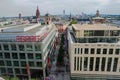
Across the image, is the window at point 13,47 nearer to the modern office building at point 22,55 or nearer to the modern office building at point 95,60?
the modern office building at point 22,55

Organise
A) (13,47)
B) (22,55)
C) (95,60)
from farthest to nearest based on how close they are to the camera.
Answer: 1. (22,55)
2. (13,47)
3. (95,60)

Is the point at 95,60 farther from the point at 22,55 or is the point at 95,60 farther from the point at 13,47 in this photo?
the point at 13,47

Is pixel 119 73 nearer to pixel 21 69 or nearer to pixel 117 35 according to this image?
pixel 117 35

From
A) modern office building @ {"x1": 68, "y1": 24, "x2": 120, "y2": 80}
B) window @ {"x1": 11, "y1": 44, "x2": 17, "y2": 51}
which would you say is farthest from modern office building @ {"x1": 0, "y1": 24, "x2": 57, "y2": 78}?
modern office building @ {"x1": 68, "y1": 24, "x2": 120, "y2": 80}

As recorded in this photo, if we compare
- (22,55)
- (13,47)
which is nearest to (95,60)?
(22,55)

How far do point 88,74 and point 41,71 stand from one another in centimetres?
2178

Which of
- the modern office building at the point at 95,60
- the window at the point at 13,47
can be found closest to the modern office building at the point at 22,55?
the window at the point at 13,47

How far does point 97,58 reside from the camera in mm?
53688

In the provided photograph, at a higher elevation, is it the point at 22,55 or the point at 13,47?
the point at 13,47

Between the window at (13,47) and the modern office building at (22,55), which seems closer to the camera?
the modern office building at (22,55)

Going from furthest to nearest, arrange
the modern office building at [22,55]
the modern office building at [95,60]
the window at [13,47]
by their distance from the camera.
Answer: the window at [13,47], the modern office building at [22,55], the modern office building at [95,60]

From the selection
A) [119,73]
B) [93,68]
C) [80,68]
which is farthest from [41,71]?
[119,73]

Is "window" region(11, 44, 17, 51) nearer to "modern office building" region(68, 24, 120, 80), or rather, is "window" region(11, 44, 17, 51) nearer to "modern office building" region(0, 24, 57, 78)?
"modern office building" region(0, 24, 57, 78)

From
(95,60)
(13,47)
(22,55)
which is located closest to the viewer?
(95,60)
